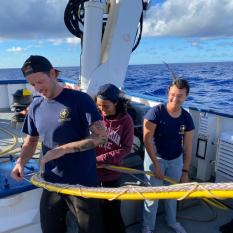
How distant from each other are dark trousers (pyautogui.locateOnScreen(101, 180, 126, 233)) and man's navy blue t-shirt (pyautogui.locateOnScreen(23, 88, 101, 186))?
1.63ft

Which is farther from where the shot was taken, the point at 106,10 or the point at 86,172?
the point at 106,10

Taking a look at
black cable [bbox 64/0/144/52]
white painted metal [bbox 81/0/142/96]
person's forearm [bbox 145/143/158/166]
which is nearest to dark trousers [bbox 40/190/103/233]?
→ person's forearm [bbox 145/143/158/166]

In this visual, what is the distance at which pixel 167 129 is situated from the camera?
2.91 m

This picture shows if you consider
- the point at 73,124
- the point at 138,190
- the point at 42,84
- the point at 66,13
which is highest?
the point at 66,13

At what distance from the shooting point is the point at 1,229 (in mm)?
2570

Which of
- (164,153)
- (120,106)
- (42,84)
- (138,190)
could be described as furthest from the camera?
(164,153)

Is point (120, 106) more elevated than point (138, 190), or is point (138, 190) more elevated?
point (120, 106)

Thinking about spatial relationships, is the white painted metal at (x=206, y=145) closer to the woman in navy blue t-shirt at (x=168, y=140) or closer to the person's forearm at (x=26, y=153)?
the woman in navy blue t-shirt at (x=168, y=140)

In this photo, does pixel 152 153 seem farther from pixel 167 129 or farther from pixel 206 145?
pixel 206 145

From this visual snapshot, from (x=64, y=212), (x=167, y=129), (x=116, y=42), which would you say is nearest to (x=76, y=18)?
(x=116, y=42)

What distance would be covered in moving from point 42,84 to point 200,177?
2.91 metres

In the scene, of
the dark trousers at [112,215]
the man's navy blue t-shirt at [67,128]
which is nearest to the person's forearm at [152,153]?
the dark trousers at [112,215]

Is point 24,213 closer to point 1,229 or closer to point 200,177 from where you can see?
point 1,229

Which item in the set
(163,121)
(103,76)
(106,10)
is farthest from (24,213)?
(106,10)
